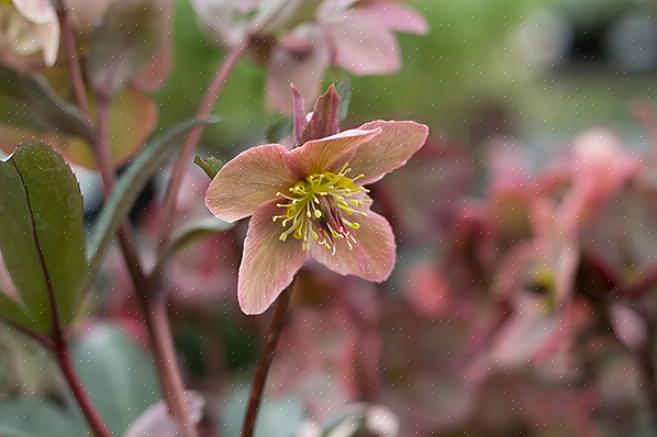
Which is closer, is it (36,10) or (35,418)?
(36,10)

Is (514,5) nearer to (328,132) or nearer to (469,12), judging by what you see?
(469,12)

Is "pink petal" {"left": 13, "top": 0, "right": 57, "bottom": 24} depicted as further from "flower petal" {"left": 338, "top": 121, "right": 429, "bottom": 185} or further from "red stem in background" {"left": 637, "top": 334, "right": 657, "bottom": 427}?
"red stem in background" {"left": 637, "top": 334, "right": 657, "bottom": 427}

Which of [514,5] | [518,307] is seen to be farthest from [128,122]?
[514,5]

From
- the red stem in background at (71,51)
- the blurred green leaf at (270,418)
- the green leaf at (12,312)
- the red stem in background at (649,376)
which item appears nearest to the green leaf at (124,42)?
the red stem in background at (71,51)

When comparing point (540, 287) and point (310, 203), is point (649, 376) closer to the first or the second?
point (540, 287)

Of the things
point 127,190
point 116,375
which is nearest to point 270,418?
point 116,375
